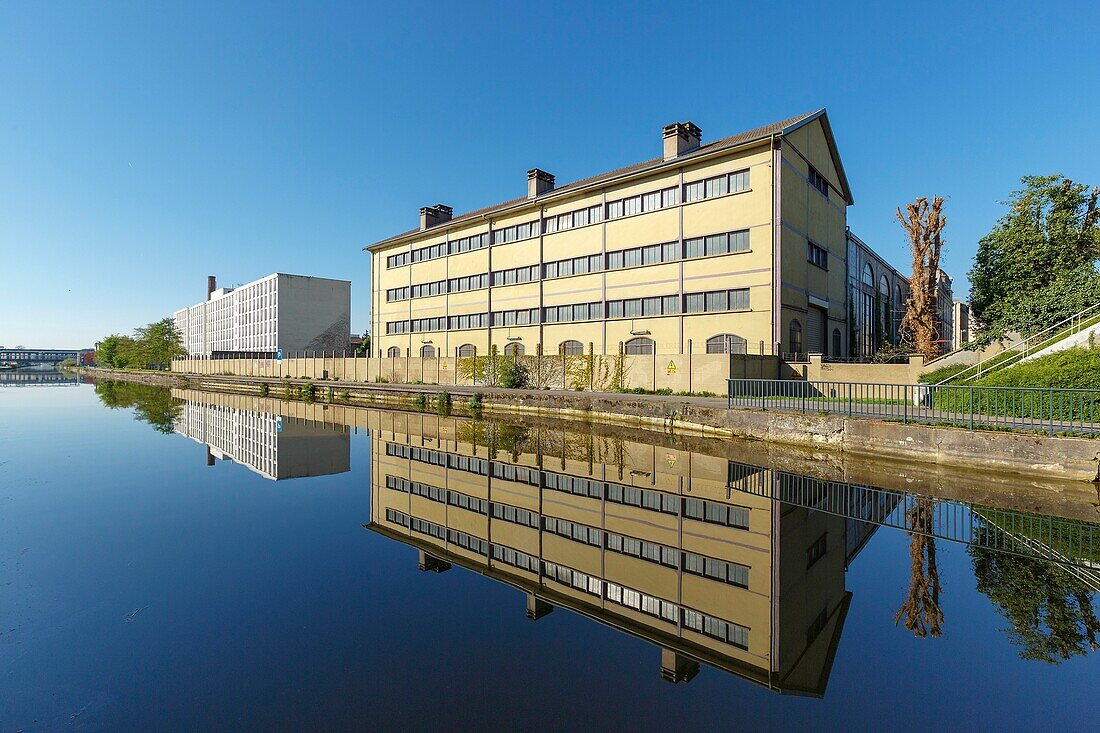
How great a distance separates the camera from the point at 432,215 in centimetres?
4866

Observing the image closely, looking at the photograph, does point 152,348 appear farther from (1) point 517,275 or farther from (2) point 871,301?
(2) point 871,301

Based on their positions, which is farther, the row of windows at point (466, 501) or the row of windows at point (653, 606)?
the row of windows at point (466, 501)

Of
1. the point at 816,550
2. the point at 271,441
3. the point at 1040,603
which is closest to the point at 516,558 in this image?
the point at 816,550

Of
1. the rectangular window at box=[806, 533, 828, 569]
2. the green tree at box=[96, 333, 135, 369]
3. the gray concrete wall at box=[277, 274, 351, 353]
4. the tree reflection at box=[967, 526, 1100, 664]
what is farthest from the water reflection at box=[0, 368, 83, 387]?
the tree reflection at box=[967, 526, 1100, 664]

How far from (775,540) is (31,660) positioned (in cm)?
853

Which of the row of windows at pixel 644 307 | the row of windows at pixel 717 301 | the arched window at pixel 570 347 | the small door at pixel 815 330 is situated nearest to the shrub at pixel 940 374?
the small door at pixel 815 330

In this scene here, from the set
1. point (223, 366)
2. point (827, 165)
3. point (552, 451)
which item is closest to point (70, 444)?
point (552, 451)

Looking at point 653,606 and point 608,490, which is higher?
point 608,490

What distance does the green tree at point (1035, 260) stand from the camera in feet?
80.9

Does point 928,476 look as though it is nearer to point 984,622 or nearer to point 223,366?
point 984,622

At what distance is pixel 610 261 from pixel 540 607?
28.8 m

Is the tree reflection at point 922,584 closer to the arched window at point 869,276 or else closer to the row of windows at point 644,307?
the row of windows at point 644,307

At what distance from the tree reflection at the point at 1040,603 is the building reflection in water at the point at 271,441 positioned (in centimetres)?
1350

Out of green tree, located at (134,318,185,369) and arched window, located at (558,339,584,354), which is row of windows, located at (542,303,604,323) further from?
green tree, located at (134,318,185,369)
